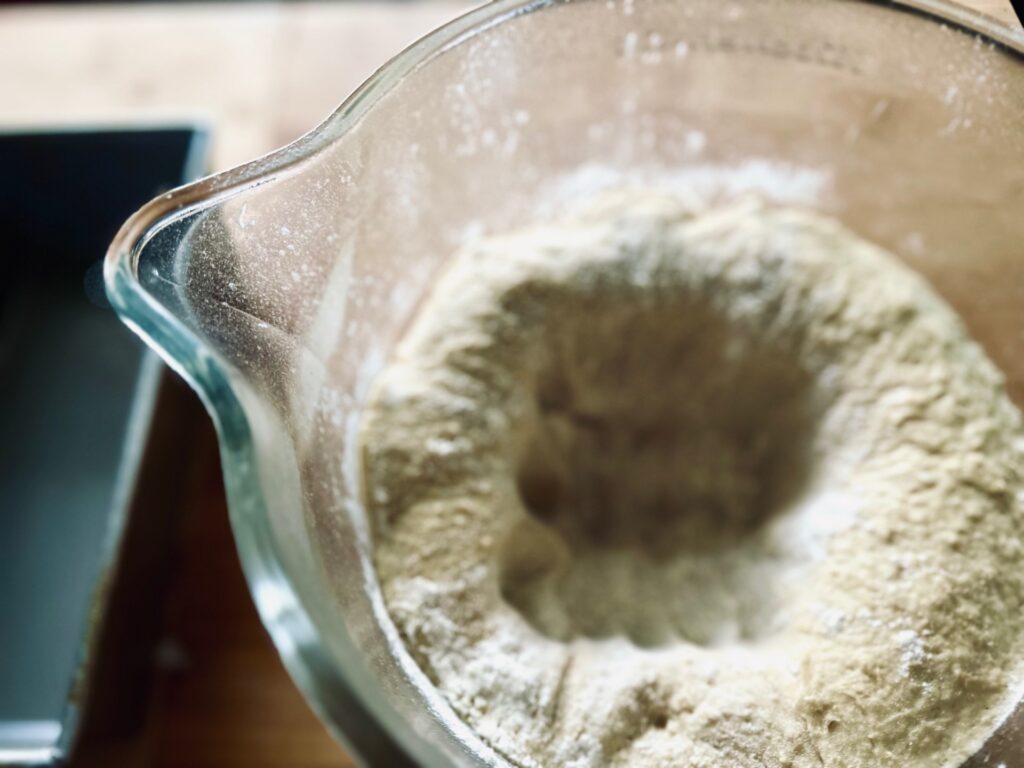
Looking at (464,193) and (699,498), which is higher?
(464,193)

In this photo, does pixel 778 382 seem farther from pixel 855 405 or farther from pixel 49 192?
pixel 49 192

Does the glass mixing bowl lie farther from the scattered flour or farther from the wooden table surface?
the wooden table surface

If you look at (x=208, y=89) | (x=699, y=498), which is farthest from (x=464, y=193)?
(x=208, y=89)

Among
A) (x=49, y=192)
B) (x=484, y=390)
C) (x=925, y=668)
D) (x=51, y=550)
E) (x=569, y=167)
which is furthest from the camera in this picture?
(x=49, y=192)

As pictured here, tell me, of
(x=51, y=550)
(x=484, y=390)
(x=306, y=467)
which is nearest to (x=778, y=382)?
(x=484, y=390)

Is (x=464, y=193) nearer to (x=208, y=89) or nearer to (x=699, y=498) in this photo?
(x=699, y=498)

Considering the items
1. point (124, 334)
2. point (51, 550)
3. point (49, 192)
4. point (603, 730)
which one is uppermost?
point (49, 192)
